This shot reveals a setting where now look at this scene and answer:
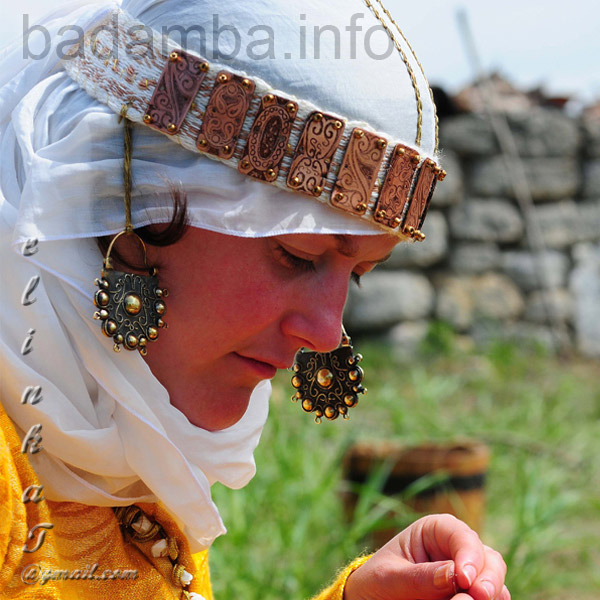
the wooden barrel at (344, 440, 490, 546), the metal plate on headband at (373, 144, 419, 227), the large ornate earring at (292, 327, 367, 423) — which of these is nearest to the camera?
the metal plate on headband at (373, 144, 419, 227)

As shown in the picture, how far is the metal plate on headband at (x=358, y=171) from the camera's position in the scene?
55.1 inches

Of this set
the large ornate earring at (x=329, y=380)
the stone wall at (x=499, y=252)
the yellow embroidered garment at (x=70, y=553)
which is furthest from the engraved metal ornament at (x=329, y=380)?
the stone wall at (x=499, y=252)

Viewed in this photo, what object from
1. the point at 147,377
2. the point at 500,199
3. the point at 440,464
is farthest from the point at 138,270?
the point at 500,199

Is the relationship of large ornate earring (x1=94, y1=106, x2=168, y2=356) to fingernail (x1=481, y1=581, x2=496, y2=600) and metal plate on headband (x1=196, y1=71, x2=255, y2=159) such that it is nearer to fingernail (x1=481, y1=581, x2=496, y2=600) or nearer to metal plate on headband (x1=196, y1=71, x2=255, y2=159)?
metal plate on headband (x1=196, y1=71, x2=255, y2=159)

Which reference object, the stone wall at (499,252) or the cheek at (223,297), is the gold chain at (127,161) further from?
the stone wall at (499,252)

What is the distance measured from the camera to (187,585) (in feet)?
5.17

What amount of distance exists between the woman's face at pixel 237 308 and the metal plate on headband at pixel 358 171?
6 cm

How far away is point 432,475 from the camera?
12.7ft

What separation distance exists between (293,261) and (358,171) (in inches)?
7.7

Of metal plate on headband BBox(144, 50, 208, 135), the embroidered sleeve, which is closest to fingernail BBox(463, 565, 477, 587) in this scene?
the embroidered sleeve

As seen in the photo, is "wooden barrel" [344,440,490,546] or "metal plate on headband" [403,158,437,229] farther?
"wooden barrel" [344,440,490,546]

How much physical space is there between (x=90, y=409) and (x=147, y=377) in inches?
4.2

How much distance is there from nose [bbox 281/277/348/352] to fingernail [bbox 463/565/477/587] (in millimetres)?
449

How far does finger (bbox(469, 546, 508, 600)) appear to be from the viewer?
1.37m
